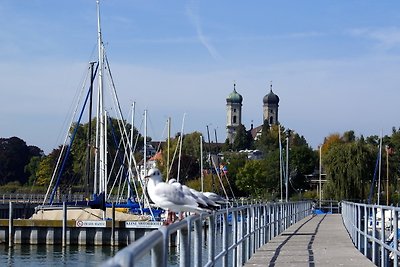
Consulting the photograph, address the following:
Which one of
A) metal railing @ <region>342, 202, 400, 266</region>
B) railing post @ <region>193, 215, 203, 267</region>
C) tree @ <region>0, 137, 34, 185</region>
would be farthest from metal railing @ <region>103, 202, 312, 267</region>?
tree @ <region>0, 137, 34, 185</region>

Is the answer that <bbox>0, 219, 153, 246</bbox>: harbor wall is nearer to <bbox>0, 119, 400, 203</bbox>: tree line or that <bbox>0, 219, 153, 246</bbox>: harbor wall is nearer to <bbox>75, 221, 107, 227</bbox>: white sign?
<bbox>75, 221, 107, 227</bbox>: white sign

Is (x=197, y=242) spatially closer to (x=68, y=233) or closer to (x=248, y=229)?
(x=248, y=229)

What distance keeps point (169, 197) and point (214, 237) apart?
880 mm

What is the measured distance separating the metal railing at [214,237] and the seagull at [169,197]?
1.11 feet

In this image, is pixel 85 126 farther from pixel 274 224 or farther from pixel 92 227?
pixel 274 224

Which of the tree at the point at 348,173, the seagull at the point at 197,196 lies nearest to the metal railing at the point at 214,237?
the seagull at the point at 197,196

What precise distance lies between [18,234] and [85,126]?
293 ft

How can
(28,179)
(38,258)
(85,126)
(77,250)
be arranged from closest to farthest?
1. (38,258)
2. (77,250)
3. (85,126)
4. (28,179)

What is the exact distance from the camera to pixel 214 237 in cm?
1287

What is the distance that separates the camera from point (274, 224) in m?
27.2

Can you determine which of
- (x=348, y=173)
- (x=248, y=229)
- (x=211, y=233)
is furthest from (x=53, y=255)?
(x=348, y=173)

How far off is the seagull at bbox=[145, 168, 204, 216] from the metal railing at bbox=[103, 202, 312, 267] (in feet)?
1.11

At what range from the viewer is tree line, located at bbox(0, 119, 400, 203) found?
3403 inches

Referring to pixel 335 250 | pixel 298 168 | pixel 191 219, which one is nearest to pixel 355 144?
pixel 298 168
